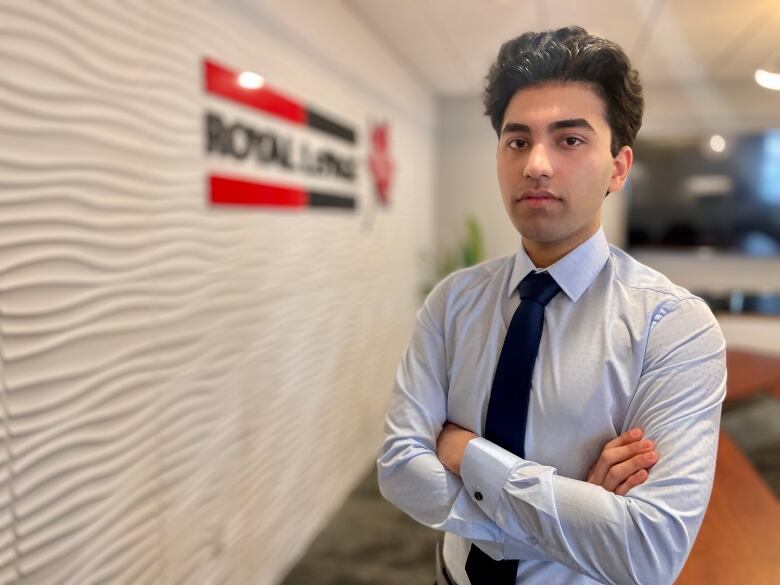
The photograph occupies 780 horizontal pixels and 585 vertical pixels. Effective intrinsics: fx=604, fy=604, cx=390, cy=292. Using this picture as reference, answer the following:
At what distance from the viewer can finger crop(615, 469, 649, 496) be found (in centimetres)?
93

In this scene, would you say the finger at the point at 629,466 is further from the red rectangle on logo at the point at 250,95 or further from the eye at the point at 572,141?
the red rectangle on logo at the point at 250,95

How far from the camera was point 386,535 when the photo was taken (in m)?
3.01

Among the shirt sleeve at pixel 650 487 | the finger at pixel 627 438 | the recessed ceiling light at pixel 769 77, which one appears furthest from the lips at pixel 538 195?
the recessed ceiling light at pixel 769 77

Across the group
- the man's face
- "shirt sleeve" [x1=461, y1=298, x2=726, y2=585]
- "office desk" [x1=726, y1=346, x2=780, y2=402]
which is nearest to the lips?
the man's face

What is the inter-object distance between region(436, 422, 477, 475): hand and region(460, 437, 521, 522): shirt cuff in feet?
0.09

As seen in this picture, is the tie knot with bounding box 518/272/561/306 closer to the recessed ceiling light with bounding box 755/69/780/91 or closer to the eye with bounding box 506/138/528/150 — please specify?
the eye with bounding box 506/138/528/150

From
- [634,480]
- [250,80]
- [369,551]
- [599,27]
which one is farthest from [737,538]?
[599,27]

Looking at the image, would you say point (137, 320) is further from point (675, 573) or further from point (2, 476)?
point (675, 573)

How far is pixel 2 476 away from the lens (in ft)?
3.98

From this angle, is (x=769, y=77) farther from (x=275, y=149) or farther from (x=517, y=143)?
(x=517, y=143)

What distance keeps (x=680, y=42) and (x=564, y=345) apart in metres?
3.77

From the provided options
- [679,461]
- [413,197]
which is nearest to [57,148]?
[679,461]

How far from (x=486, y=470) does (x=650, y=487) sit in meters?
0.25

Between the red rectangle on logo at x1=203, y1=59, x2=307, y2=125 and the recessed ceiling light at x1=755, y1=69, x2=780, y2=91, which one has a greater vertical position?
the recessed ceiling light at x1=755, y1=69, x2=780, y2=91
